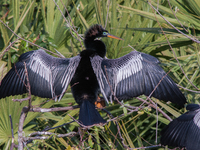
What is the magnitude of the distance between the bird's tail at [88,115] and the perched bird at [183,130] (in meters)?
0.81

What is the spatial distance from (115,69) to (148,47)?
733 millimetres

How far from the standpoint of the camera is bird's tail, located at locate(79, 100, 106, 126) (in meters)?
2.39

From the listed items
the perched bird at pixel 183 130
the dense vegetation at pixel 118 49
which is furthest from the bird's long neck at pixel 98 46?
the perched bird at pixel 183 130

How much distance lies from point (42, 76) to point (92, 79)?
519mm

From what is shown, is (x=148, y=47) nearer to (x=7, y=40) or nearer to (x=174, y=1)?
(x=174, y=1)

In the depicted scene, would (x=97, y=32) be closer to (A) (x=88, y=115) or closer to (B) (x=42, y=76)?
(B) (x=42, y=76)

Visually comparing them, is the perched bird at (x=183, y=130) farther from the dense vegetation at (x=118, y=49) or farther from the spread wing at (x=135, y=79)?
the spread wing at (x=135, y=79)

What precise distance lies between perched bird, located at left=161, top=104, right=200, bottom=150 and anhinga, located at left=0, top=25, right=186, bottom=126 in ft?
0.88

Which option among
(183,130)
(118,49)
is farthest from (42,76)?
(183,130)

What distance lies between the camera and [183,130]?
2.84m

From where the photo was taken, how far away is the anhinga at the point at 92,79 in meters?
2.65

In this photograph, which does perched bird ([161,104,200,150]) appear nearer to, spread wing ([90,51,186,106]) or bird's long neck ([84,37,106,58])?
spread wing ([90,51,186,106])

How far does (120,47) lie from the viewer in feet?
10.9

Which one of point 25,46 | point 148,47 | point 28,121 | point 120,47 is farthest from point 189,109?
point 25,46
